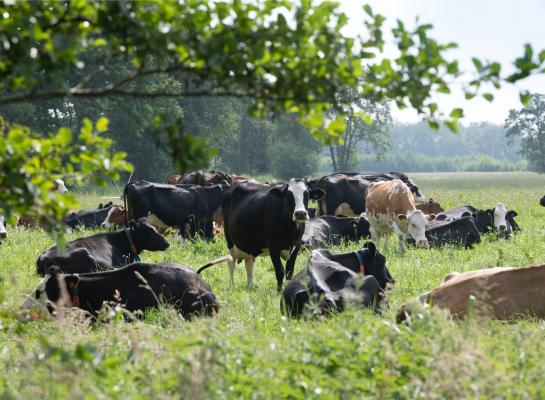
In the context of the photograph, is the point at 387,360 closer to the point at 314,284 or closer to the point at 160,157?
the point at 314,284

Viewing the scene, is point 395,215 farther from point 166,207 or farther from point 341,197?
point 341,197

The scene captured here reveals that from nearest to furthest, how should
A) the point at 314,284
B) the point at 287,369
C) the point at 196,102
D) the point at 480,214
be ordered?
the point at 287,369
the point at 314,284
the point at 480,214
the point at 196,102

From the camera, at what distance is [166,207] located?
65.7ft

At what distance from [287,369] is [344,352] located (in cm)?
37

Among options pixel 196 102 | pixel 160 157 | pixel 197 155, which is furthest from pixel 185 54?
pixel 196 102

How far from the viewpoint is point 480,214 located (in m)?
19.9

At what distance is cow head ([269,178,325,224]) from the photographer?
11875 millimetres

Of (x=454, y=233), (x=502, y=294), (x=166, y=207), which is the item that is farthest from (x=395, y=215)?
(x=502, y=294)

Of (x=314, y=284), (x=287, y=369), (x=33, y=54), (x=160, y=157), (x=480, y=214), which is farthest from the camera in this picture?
(x=160, y=157)

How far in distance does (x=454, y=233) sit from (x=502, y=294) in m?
8.83

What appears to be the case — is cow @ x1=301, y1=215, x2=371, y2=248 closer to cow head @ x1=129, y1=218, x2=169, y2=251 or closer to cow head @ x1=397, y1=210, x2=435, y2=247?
cow head @ x1=397, y1=210, x2=435, y2=247

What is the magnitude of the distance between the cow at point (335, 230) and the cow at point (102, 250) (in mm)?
4301

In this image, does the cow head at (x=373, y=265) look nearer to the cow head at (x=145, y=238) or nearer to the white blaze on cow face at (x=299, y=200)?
the white blaze on cow face at (x=299, y=200)

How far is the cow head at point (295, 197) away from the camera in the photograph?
39.0 ft
